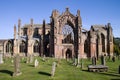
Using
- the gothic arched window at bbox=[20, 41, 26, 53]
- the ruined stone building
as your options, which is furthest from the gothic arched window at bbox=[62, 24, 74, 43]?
the gothic arched window at bbox=[20, 41, 26, 53]

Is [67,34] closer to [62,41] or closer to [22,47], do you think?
[62,41]

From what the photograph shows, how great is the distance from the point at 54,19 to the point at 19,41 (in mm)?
14795

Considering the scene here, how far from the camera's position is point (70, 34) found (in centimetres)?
6400

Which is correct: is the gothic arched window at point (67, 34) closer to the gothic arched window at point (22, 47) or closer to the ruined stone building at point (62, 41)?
the ruined stone building at point (62, 41)

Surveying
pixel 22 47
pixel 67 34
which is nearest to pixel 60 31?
pixel 67 34

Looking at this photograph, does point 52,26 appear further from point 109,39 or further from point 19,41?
point 109,39

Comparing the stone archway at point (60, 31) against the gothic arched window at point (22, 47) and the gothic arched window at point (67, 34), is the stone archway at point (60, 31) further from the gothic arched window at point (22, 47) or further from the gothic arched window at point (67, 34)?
the gothic arched window at point (22, 47)

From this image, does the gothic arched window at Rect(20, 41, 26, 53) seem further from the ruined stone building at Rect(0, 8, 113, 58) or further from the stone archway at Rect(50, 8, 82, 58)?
the stone archway at Rect(50, 8, 82, 58)

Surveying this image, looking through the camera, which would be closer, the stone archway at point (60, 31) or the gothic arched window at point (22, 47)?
the stone archway at point (60, 31)

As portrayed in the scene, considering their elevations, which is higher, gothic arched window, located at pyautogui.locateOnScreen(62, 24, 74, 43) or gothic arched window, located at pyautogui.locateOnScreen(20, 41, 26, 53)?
gothic arched window, located at pyautogui.locateOnScreen(62, 24, 74, 43)

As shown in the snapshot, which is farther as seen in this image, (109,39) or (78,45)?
(109,39)

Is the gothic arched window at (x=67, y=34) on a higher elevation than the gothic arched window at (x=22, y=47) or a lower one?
higher

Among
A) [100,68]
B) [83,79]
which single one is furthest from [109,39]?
[83,79]

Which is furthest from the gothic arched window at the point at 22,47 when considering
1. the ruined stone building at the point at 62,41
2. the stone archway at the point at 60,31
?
the stone archway at the point at 60,31
